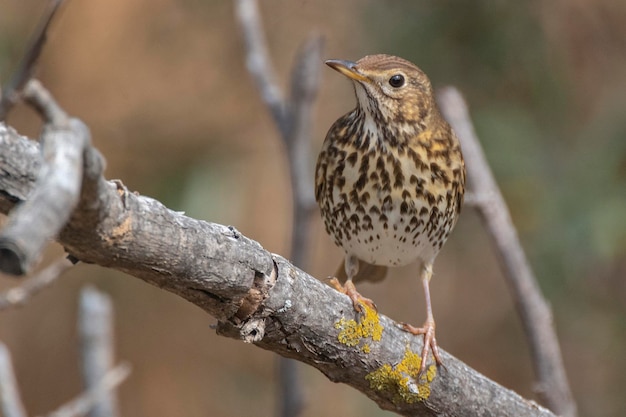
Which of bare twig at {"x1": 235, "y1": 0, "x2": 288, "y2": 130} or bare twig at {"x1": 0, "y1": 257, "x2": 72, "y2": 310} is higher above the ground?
bare twig at {"x1": 235, "y1": 0, "x2": 288, "y2": 130}

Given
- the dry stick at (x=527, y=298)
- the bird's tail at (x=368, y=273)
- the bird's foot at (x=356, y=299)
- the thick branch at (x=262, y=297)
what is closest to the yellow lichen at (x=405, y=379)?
the thick branch at (x=262, y=297)

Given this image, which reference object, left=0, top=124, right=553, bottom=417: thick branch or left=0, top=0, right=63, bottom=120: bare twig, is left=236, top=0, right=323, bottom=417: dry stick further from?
left=0, top=0, right=63, bottom=120: bare twig

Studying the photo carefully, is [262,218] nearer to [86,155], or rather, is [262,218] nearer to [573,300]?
[573,300]

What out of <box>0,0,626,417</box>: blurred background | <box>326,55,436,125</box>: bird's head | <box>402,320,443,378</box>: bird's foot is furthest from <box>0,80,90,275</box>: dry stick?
<box>0,0,626,417</box>: blurred background

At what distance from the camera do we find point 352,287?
2.88 meters

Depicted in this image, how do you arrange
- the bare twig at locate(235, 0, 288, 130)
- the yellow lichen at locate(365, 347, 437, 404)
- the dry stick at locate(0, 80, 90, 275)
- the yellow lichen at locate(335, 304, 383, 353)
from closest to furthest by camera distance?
the dry stick at locate(0, 80, 90, 275)
the yellow lichen at locate(335, 304, 383, 353)
the yellow lichen at locate(365, 347, 437, 404)
the bare twig at locate(235, 0, 288, 130)

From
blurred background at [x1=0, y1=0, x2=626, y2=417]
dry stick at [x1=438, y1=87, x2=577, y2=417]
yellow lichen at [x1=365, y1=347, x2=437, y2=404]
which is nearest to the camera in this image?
yellow lichen at [x1=365, y1=347, x2=437, y2=404]

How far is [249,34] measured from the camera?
3.93 metres

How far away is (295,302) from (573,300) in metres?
3.42

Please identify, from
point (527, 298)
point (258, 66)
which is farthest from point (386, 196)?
point (258, 66)

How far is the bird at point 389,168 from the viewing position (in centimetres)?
306

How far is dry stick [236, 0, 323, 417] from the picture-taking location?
144 inches

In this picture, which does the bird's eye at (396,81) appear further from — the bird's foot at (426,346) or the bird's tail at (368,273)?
the bird's foot at (426,346)

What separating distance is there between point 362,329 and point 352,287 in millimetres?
550
